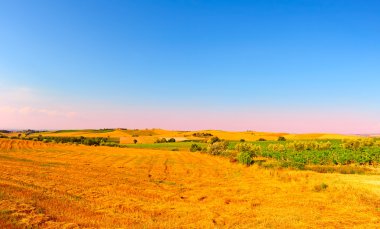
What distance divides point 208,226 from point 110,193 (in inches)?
276

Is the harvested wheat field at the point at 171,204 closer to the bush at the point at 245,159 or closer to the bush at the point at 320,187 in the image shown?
the bush at the point at 320,187

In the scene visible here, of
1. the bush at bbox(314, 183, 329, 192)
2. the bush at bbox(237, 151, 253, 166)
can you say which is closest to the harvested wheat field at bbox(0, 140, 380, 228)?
the bush at bbox(314, 183, 329, 192)

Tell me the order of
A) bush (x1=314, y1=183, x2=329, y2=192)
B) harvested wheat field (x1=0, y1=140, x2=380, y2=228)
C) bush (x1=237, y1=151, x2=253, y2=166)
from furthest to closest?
bush (x1=237, y1=151, x2=253, y2=166), bush (x1=314, y1=183, x2=329, y2=192), harvested wheat field (x1=0, y1=140, x2=380, y2=228)

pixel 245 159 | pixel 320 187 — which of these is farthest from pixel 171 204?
pixel 245 159

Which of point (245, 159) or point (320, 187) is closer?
point (320, 187)

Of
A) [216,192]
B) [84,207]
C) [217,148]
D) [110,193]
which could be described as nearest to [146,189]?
[110,193]

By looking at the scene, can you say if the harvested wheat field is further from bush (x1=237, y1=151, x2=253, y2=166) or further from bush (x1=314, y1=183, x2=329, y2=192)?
bush (x1=237, y1=151, x2=253, y2=166)

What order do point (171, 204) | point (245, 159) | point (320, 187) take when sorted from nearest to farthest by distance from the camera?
point (171, 204) → point (320, 187) → point (245, 159)

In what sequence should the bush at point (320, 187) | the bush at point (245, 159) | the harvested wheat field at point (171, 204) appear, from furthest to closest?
the bush at point (245, 159) → the bush at point (320, 187) → the harvested wheat field at point (171, 204)

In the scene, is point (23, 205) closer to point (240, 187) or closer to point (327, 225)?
point (327, 225)

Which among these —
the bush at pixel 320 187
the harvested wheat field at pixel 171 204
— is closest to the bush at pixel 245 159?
the harvested wheat field at pixel 171 204

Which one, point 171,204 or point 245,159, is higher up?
point 245,159

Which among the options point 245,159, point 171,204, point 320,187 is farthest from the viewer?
point 245,159

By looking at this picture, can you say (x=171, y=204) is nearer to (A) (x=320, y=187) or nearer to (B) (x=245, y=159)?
(A) (x=320, y=187)
